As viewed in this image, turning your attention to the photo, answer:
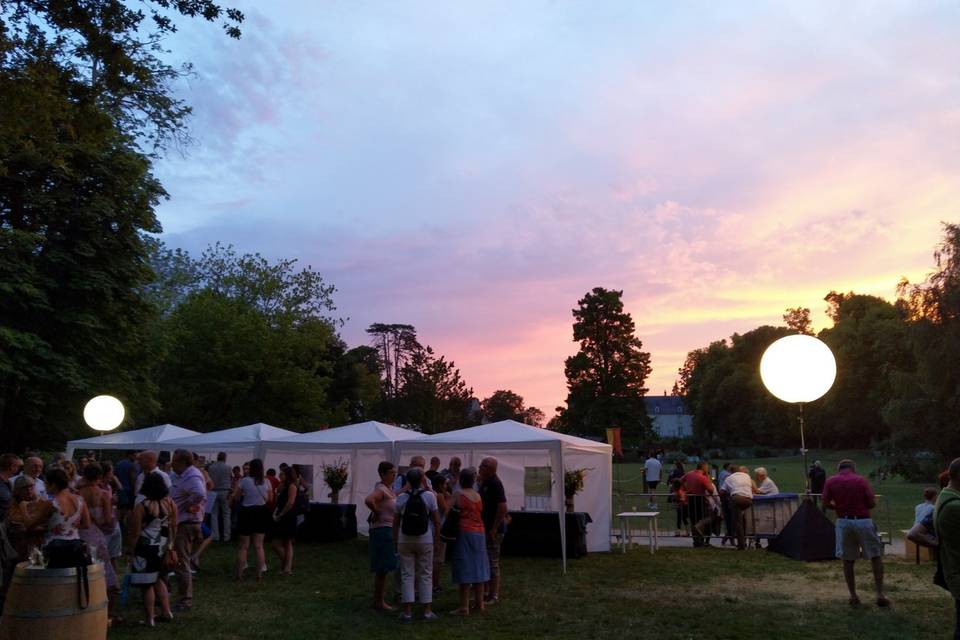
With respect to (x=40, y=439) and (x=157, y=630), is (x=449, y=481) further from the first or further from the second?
(x=40, y=439)

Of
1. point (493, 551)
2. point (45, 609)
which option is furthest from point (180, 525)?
point (45, 609)

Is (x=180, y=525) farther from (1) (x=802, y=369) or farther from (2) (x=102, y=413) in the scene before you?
(2) (x=102, y=413)

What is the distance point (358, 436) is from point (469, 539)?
7.73 meters

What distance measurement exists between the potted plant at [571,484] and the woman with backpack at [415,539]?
6269mm

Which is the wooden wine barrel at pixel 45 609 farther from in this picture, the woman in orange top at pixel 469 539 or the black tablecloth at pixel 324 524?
the black tablecloth at pixel 324 524

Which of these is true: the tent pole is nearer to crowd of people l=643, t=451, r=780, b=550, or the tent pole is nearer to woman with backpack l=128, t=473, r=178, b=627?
crowd of people l=643, t=451, r=780, b=550

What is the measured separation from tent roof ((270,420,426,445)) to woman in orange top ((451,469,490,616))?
6.84 metres

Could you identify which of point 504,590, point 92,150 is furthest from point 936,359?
point 92,150

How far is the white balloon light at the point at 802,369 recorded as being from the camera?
9.74 meters

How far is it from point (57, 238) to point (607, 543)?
572 inches

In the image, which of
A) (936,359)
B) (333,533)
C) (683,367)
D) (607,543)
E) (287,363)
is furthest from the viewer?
(683,367)

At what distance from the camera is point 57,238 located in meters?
19.2

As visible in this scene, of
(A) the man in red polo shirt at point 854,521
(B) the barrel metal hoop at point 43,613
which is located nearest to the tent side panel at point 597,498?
(A) the man in red polo shirt at point 854,521

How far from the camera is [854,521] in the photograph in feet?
27.8
